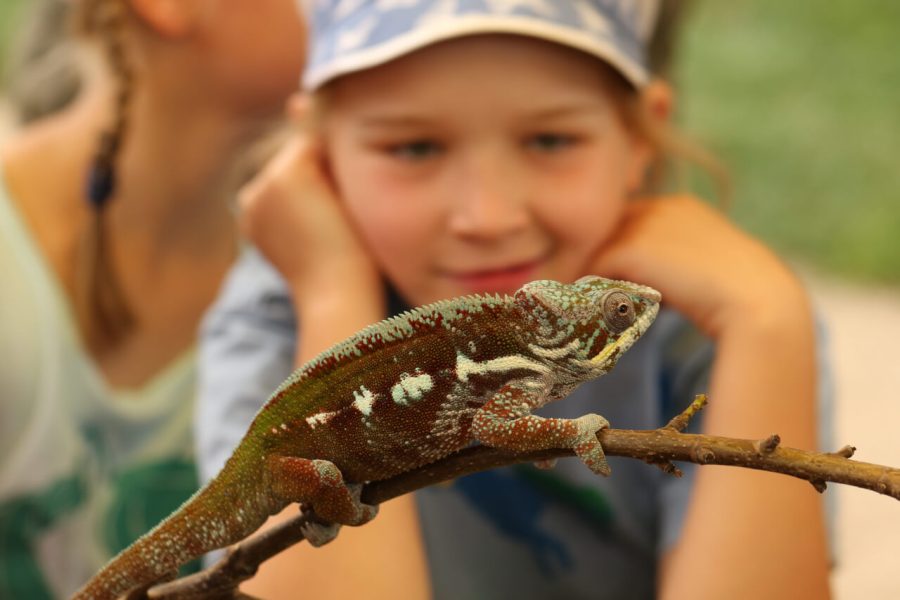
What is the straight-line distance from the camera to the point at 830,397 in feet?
2.55

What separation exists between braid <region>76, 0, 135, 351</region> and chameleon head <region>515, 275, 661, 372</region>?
41.8 inches

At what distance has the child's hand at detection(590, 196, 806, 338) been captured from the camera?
719 millimetres

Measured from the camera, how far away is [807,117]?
119cm

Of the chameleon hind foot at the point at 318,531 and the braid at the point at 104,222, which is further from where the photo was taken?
the braid at the point at 104,222

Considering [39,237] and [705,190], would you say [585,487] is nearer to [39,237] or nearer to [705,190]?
[705,190]

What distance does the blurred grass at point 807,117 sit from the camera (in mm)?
1071

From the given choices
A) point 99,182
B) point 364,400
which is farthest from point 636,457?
point 99,182

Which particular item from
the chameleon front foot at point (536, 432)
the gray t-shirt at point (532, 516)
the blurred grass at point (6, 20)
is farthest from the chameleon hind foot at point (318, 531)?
the blurred grass at point (6, 20)

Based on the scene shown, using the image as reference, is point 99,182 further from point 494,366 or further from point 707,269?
point 494,366

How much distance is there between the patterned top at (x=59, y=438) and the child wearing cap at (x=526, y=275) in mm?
510

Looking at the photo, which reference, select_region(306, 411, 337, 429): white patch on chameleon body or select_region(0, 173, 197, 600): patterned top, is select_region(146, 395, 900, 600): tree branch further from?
select_region(0, 173, 197, 600): patterned top

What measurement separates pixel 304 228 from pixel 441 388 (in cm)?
39

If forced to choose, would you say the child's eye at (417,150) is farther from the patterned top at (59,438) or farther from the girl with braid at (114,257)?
the patterned top at (59,438)

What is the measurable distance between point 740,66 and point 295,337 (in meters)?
0.71
